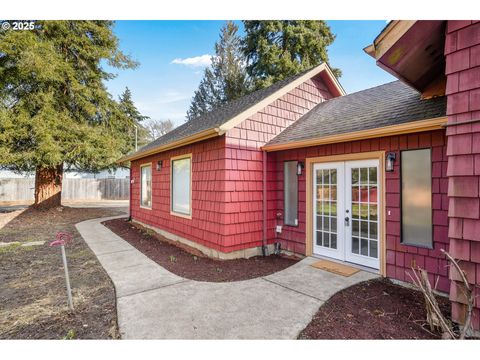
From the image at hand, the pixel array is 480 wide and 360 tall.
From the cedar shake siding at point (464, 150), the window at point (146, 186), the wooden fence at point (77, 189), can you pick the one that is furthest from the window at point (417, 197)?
the wooden fence at point (77, 189)

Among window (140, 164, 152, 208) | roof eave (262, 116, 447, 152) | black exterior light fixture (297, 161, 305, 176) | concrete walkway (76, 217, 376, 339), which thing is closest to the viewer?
concrete walkway (76, 217, 376, 339)

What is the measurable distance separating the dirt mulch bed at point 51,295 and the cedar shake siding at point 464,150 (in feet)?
11.9

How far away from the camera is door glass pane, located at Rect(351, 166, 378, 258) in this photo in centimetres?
454

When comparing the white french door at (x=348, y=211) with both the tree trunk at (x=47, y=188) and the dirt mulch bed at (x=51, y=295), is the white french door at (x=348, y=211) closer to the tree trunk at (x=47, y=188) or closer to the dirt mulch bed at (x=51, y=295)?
the dirt mulch bed at (x=51, y=295)

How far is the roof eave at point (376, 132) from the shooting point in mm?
3606

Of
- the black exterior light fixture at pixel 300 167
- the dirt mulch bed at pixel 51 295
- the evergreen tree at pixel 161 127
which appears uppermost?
the evergreen tree at pixel 161 127

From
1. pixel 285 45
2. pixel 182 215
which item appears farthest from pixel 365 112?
pixel 285 45

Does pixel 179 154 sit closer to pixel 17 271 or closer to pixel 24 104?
pixel 17 271

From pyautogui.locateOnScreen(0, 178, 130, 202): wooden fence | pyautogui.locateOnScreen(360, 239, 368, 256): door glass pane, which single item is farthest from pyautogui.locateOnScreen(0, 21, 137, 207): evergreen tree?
pyautogui.locateOnScreen(360, 239, 368, 256): door glass pane

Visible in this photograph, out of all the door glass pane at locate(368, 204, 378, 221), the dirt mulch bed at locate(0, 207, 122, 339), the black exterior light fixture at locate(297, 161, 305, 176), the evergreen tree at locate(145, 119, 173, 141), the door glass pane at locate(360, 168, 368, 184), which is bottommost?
the dirt mulch bed at locate(0, 207, 122, 339)

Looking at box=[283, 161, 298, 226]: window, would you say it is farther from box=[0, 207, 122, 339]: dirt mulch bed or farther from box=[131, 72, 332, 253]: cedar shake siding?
box=[0, 207, 122, 339]: dirt mulch bed

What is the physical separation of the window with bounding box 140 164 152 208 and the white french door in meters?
5.94
